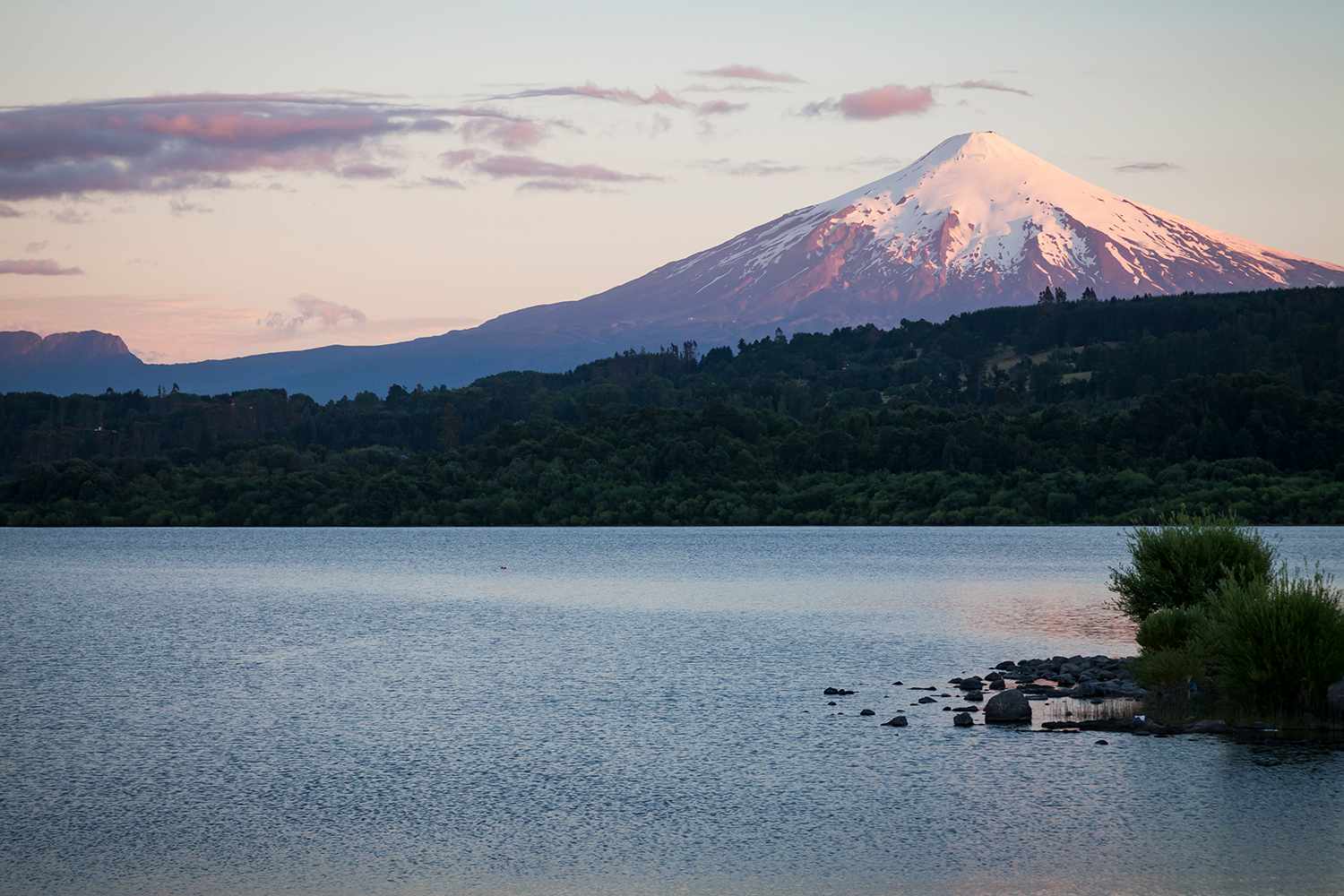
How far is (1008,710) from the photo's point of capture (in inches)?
1036

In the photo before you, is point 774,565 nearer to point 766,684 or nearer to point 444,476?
point 766,684

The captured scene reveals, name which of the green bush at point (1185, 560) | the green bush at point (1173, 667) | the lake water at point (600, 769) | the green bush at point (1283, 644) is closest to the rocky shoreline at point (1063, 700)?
the green bush at point (1173, 667)

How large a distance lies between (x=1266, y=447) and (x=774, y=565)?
173 ft

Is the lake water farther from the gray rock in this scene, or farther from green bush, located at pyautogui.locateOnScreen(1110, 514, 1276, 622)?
green bush, located at pyautogui.locateOnScreen(1110, 514, 1276, 622)

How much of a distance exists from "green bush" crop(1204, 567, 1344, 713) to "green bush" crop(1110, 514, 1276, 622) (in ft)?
20.7

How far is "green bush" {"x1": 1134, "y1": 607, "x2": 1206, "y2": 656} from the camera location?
30109 mm

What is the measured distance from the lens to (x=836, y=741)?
82.9ft

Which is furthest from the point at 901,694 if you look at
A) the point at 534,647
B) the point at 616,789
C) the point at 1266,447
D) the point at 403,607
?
the point at 1266,447

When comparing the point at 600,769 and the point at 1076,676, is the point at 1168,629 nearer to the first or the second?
the point at 1076,676

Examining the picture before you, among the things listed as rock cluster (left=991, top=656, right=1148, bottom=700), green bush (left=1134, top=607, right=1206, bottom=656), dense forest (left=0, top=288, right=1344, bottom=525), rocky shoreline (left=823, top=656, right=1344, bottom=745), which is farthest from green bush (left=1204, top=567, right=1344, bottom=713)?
dense forest (left=0, top=288, right=1344, bottom=525)

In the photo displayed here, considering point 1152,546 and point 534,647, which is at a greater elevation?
point 1152,546

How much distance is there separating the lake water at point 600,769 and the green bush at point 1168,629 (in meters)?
4.91

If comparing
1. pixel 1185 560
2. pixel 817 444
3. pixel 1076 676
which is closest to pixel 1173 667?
pixel 1076 676

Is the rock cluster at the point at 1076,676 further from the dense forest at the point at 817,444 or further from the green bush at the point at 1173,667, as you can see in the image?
the dense forest at the point at 817,444
